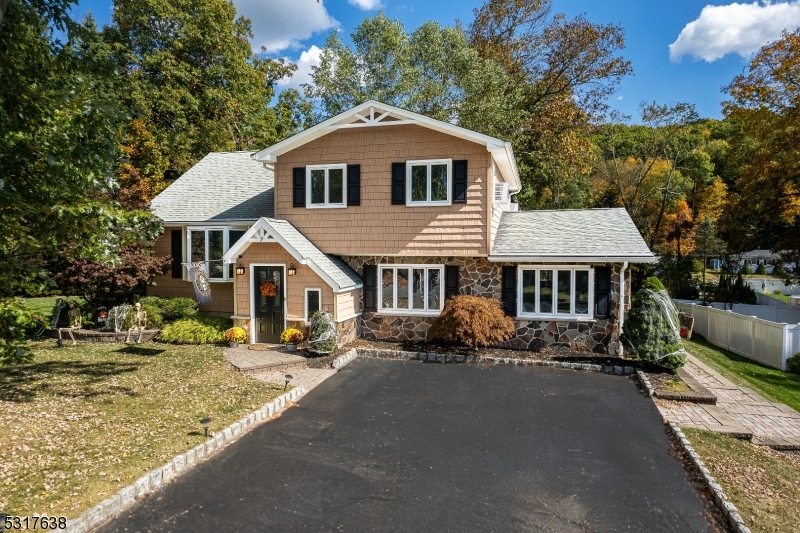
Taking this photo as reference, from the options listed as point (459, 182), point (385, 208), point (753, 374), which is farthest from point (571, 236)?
point (753, 374)

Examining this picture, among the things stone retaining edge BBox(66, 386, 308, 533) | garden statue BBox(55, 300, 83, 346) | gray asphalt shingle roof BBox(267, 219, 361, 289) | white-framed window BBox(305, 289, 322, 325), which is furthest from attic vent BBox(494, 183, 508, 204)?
garden statue BBox(55, 300, 83, 346)

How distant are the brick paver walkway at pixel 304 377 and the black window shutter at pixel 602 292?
7541 millimetres

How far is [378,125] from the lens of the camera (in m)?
13.2

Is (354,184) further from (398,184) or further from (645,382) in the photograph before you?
(645,382)

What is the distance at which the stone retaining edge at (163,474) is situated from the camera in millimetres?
4707

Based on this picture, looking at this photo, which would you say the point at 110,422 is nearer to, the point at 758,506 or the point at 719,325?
the point at 758,506

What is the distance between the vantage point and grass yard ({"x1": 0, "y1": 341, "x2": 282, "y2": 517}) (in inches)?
210

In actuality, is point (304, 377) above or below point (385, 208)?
below

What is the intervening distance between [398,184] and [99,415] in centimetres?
918

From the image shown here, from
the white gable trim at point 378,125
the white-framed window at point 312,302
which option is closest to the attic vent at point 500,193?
the white gable trim at point 378,125

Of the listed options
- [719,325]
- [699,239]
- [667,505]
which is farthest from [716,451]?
[699,239]

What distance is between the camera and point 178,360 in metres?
11.5

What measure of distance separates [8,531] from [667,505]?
283 inches

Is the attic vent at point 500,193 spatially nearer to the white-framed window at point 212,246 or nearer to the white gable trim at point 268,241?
the white gable trim at point 268,241
